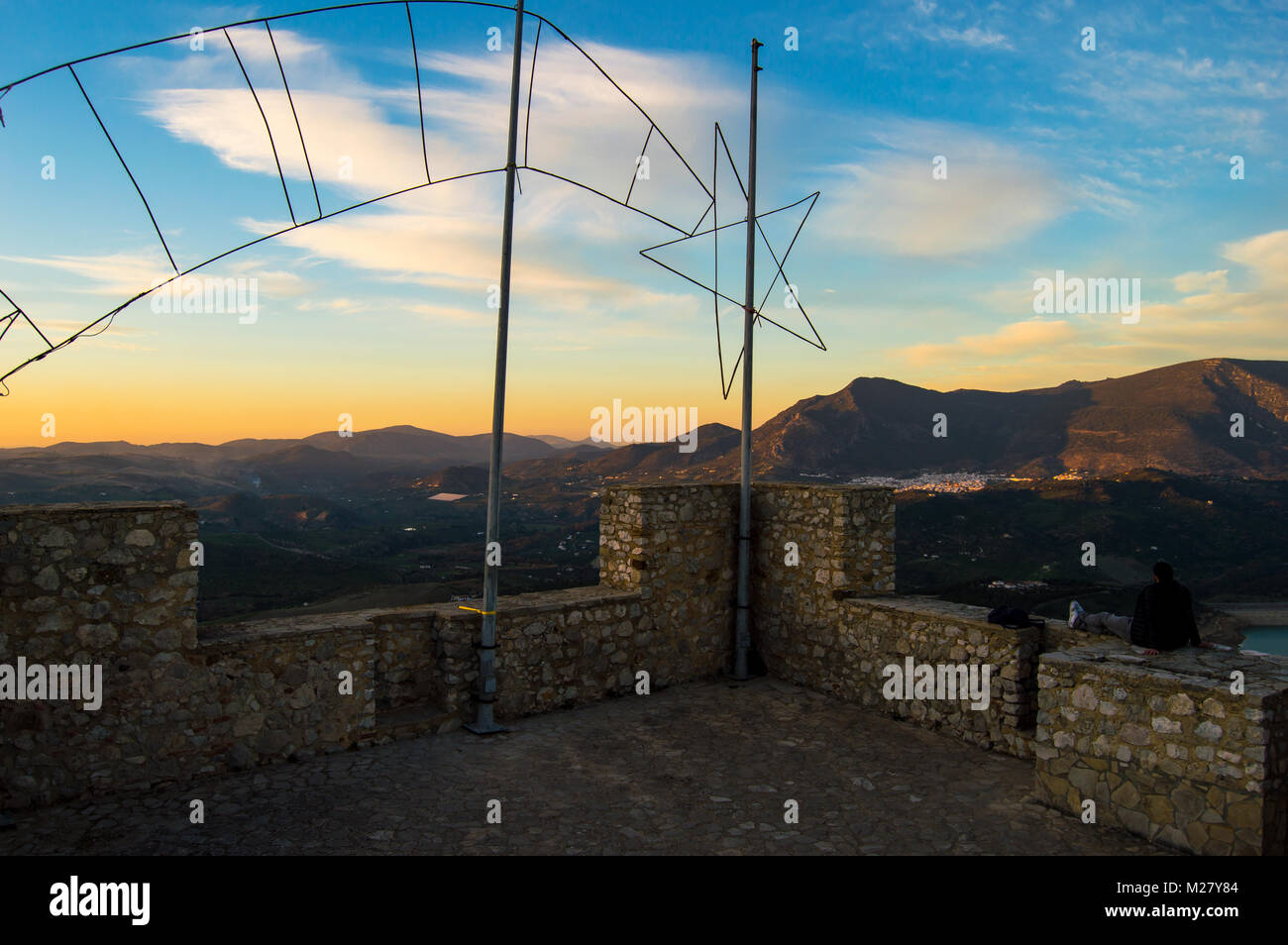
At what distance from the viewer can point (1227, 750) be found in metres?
4.80

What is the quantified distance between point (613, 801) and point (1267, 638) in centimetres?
4536

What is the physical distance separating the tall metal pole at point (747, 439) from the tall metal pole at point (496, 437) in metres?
3.40

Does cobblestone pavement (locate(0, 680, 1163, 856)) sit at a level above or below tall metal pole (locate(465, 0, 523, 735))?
below

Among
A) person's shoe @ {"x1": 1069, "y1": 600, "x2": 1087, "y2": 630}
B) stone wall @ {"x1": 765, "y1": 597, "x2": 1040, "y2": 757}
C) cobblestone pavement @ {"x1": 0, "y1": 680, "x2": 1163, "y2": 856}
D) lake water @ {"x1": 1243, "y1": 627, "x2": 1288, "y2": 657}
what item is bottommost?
lake water @ {"x1": 1243, "y1": 627, "x2": 1288, "y2": 657}

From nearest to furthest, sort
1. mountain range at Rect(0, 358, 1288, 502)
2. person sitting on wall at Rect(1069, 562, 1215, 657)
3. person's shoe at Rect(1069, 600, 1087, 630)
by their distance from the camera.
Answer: person sitting on wall at Rect(1069, 562, 1215, 657)
person's shoe at Rect(1069, 600, 1087, 630)
mountain range at Rect(0, 358, 1288, 502)

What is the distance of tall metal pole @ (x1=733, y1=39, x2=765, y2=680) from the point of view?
31.2 feet

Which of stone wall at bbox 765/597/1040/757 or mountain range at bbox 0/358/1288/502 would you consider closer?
stone wall at bbox 765/597/1040/757

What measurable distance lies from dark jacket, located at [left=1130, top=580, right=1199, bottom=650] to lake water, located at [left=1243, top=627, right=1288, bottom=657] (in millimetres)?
37831

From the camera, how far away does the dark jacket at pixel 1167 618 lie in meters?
5.88

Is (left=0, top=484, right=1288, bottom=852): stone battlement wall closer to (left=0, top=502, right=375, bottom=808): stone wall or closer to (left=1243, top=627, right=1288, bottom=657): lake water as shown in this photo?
(left=0, top=502, right=375, bottom=808): stone wall

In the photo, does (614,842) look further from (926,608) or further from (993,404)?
(993,404)

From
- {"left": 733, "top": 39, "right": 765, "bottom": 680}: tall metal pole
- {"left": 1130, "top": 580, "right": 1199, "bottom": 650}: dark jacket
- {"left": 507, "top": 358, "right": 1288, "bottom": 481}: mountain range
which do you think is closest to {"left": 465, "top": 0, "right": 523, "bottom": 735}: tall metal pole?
{"left": 733, "top": 39, "right": 765, "bottom": 680}: tall metal pole

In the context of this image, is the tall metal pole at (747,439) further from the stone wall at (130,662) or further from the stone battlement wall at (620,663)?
the stone wall at (130,662)

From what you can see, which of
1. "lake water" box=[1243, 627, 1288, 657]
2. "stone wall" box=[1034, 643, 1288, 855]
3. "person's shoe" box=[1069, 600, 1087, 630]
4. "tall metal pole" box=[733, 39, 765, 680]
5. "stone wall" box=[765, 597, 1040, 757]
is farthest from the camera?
"lake water" box=[1243, 627, 1288, 657]
